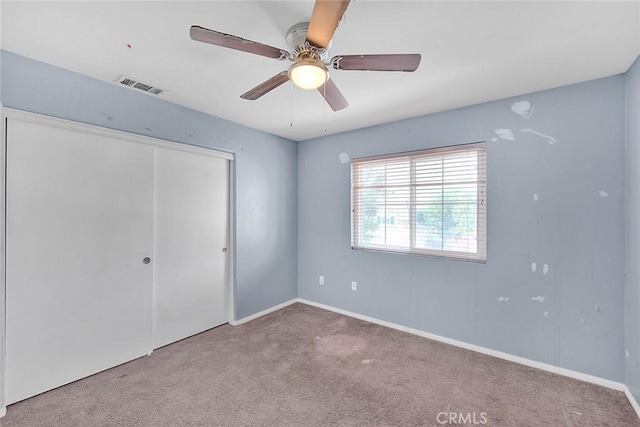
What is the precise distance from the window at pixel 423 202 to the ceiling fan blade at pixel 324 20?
206 cm

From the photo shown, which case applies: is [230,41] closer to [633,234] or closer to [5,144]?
[5,144]

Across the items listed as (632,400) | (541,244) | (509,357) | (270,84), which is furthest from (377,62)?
(632,400)

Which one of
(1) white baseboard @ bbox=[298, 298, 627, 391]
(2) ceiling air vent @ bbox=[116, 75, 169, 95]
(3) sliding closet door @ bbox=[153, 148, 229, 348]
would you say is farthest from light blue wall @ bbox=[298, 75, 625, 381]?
(2) ceiling air vent @ bbox=[116, 75, 169, 95]

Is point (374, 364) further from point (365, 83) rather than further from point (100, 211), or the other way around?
point (100, 211)

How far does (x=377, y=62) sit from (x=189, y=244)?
2.57 meters

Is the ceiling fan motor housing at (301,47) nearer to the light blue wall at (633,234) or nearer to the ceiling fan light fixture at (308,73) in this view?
the ceiling fan light fixture at (308,73)

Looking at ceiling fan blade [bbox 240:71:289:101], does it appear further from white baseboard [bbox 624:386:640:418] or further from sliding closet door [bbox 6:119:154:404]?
white baseboard [bbox 624:386:640:418]

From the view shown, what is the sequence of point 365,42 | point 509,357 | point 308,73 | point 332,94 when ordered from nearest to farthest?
point 308,73, point 365,42, point 332,94, point 509,357

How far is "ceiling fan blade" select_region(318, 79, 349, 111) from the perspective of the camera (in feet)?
5.82

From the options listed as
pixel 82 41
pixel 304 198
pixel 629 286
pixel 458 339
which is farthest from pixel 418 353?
Result: pixel 82 41

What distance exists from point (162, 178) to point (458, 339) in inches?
134

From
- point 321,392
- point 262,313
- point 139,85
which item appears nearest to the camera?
point 321,392

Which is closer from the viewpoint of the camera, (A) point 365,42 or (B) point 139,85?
(A) point 365,42

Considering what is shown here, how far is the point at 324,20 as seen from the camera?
1.21m
